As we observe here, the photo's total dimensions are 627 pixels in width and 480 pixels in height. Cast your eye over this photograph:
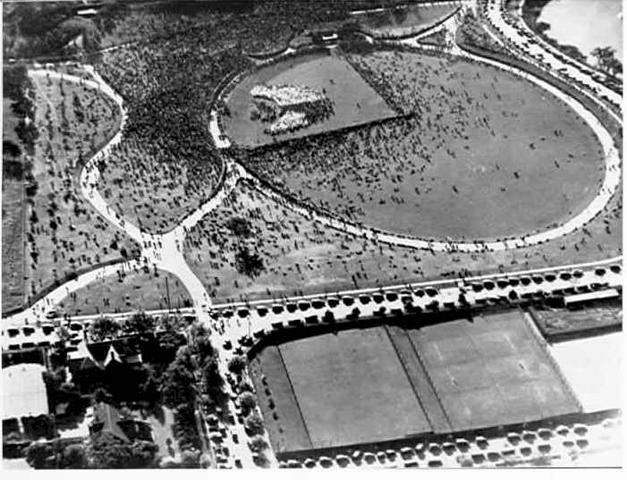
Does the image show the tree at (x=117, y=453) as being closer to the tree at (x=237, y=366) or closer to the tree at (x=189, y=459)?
the tree at (x=189, y=459)

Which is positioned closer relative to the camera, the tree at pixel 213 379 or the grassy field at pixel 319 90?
the tree at pixel 213 379

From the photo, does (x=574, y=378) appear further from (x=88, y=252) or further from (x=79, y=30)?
(x=79, y=30)

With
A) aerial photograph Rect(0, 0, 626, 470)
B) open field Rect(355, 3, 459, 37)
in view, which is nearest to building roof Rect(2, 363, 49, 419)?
aerial photograph Rect(0, 0, 626, 470)

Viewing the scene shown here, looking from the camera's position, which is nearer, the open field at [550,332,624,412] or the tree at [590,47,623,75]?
the open field at [550,332,624,412]

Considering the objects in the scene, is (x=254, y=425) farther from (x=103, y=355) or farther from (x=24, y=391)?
(x=24, y=391)

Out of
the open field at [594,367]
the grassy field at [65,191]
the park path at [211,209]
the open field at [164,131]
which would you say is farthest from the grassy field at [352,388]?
the open field at [164,131]

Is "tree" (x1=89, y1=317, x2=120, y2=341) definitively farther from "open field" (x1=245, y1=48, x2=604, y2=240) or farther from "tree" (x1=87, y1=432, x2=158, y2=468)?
"open field" (x1=245, y1=48, x2=604, y2=240)
